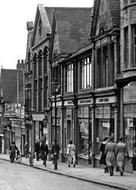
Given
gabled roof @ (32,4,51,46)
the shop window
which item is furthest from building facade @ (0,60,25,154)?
the shop window

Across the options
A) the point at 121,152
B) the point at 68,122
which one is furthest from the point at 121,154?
the point at 68,122

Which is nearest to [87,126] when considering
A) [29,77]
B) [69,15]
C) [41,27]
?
[69,15]

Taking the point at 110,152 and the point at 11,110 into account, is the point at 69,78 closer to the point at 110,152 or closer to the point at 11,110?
the point at 110,152

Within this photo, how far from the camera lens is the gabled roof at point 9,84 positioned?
85.5 m

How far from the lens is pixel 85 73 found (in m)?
37.9

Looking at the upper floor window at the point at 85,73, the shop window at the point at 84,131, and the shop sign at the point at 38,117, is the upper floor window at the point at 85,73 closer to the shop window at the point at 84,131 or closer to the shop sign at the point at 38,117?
the shop window at the point at 84,131

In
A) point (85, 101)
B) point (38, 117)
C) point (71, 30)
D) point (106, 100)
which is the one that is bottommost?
point (38, 117)

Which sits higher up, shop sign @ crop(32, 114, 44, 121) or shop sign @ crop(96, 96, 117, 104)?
shop sign @ crop(96, 96, 117, 104)

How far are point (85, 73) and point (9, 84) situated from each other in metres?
50.1

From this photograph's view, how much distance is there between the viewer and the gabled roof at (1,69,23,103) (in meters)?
85.5

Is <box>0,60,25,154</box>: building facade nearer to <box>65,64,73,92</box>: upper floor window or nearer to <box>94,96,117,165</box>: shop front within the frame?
<box>65,64,73,92</box>: upper floor window

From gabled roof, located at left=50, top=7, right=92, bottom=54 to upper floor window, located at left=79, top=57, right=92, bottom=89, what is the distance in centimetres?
502

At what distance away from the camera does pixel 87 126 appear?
36969 mm

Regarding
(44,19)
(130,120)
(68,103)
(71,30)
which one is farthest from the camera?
(44,19)
